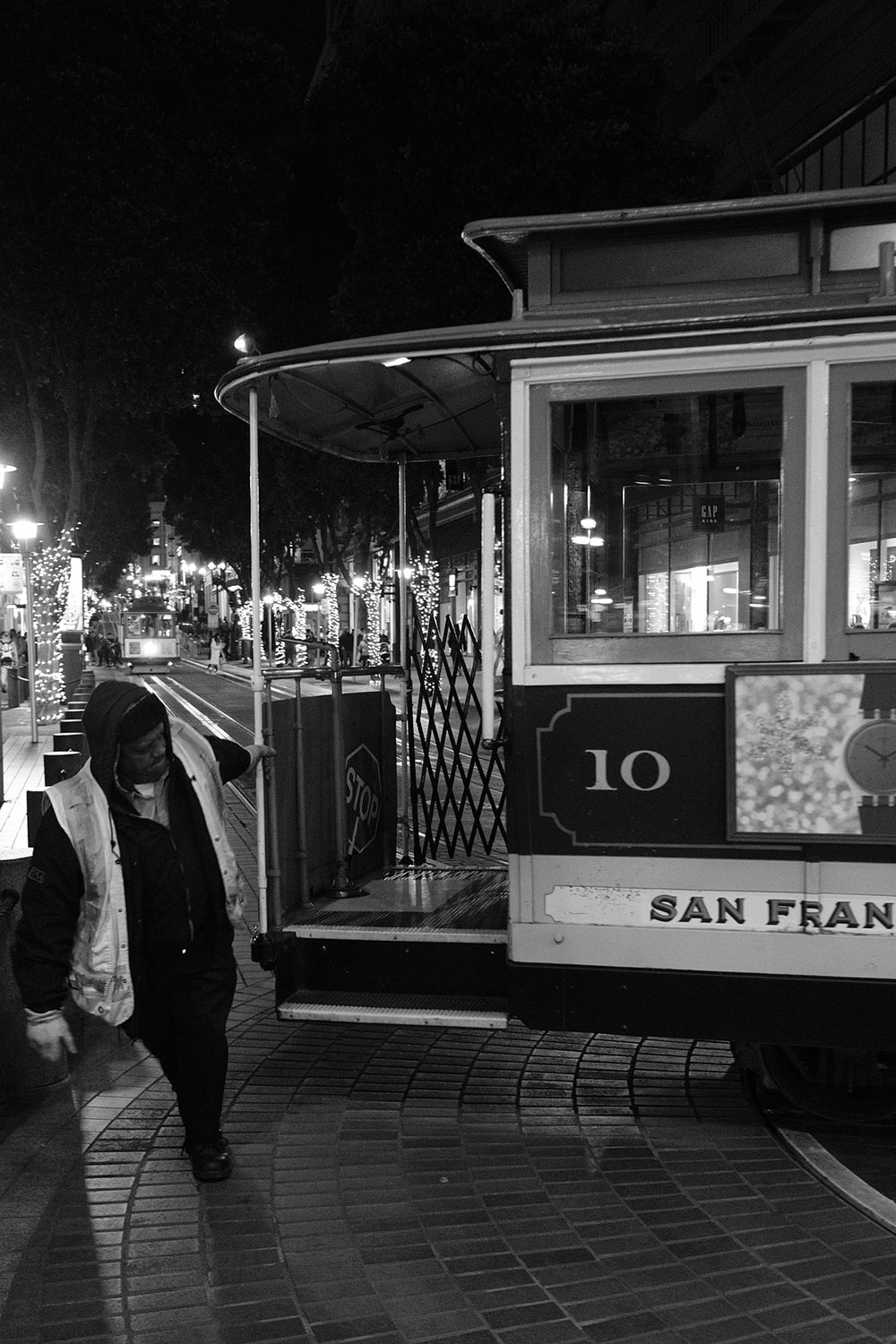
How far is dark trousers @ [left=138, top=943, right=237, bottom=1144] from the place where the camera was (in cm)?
418

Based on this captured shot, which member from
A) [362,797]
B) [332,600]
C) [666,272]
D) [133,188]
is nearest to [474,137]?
[133,188]

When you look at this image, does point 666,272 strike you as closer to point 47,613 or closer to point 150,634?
point 47,613

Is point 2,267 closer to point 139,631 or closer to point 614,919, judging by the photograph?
point 614,919

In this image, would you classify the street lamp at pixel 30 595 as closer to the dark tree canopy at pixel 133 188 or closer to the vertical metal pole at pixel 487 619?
the dark tree canopy at pixel 133 188

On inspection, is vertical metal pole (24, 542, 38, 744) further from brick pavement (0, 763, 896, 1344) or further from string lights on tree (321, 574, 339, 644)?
brick pavement (0, 763, 896, 1344)

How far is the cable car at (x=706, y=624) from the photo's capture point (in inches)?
167

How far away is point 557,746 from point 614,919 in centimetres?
66

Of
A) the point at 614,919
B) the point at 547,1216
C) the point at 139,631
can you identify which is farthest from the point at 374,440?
the point at 139,631

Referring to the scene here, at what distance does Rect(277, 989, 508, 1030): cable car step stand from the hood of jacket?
1.46 meters

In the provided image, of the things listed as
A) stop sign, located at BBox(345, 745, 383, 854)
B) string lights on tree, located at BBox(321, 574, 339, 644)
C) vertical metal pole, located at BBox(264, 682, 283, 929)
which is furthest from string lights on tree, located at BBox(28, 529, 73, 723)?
vertical metal pole, located at BBox(264, 682, 283, 929)

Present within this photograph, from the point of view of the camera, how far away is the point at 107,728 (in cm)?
393

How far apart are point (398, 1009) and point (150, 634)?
5545 cm

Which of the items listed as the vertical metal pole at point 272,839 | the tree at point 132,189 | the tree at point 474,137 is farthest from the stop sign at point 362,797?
the tree at point 132,189

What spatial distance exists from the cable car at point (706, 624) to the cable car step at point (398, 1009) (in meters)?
0.17
